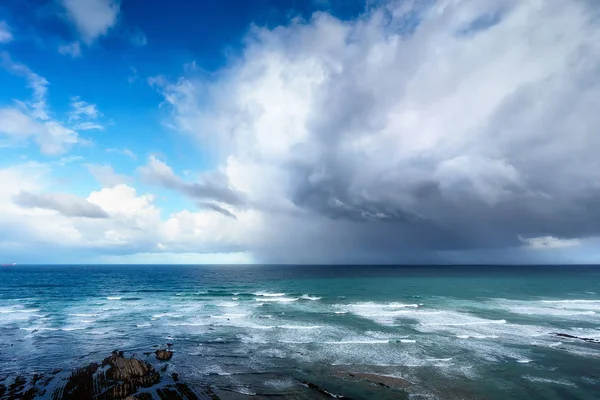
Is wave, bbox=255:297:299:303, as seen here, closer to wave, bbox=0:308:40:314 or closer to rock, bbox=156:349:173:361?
rock, bbox=156:349:173:361

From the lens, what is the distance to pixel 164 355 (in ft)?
96.5

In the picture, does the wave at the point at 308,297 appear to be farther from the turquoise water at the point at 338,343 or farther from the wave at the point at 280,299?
the turquoise water at the point at 338,343

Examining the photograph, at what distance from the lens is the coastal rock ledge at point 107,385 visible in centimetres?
2152

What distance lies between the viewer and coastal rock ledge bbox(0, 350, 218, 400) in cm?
2152

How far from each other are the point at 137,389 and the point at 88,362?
8.83m

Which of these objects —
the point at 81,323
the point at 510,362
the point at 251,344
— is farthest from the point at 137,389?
the point at 510,362

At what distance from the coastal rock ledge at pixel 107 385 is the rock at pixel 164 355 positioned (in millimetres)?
2240

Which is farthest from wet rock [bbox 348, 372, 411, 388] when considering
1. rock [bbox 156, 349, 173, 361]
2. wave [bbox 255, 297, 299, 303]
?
wave [bbox 255, 297, 299, 303]

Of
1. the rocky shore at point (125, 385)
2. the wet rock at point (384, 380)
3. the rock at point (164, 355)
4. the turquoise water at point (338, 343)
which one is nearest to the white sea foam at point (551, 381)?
the turquoise water at point (338, 343)

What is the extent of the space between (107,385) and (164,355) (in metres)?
6.75

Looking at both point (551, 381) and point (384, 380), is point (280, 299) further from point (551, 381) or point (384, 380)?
point (551, 381)

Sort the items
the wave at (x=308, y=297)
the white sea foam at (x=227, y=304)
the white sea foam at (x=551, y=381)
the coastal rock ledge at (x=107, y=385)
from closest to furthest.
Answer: the coastal rock ledge at (x=107, y=385) → the white sea foam at (x=551, y=381) → the white sea foam at (x=227, y=304) → the wave at (x=308, y=297)

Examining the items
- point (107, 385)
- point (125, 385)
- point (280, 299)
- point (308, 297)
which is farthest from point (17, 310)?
point (308, 297)

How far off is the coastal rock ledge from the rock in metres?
2.24
